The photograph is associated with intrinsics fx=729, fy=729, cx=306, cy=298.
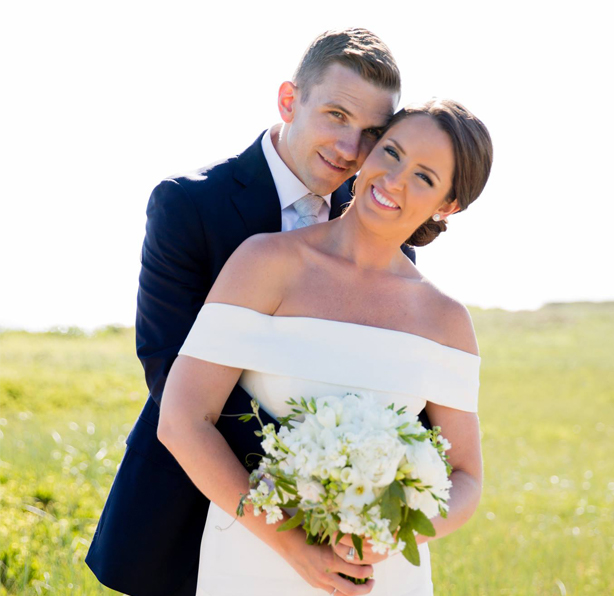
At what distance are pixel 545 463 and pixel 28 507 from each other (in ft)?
31.7

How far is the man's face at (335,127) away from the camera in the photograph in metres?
3.43

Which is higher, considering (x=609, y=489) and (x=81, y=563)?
(x=81, y=563)

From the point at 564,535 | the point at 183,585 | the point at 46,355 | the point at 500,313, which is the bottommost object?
the point at 500,313

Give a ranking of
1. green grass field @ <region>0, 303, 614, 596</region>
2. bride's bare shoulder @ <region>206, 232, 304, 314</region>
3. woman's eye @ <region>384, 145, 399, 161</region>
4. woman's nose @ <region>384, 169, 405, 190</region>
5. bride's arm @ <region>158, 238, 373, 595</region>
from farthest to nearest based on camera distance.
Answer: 1. green grass field @ <region>0, 303, 614, 596</region>
2. woman's eye @ <region>384, 145, 399, 161</region>
3. woman's nose @ <region>384, 169, 405, 190</region>
4. bride's bare shoulder @ <region>206, 232, 304, 314</region>
5. bride's arm @ <region>158, 238, 373, 595</region>

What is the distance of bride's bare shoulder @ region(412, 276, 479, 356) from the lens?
3113 mm

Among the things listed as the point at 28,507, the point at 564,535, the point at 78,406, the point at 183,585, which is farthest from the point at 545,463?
the point at 183,585

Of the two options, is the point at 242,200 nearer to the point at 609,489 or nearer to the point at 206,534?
the point at 206,534

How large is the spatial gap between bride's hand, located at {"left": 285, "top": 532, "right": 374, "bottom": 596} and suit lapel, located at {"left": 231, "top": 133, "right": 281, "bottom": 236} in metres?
1.44

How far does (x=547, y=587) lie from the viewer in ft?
21.0

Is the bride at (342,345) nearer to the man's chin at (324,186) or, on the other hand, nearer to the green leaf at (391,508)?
the green leaf at (391,508)

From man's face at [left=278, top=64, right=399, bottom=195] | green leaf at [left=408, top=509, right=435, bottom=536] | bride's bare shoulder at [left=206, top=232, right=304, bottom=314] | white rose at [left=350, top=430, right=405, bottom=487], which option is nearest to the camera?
white rose at [left=350, top=430, right=405, bottom=487]

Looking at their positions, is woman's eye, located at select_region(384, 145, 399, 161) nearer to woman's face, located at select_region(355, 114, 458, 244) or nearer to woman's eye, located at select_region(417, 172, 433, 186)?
woman's face, located at select_region(355, 114, 458, 244)

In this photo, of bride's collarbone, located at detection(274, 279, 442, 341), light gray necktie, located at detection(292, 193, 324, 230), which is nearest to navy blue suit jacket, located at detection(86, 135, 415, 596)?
light gray necktie, located at detection(292, 193, 324, 230)

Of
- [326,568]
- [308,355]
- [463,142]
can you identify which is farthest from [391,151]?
[326,568]
